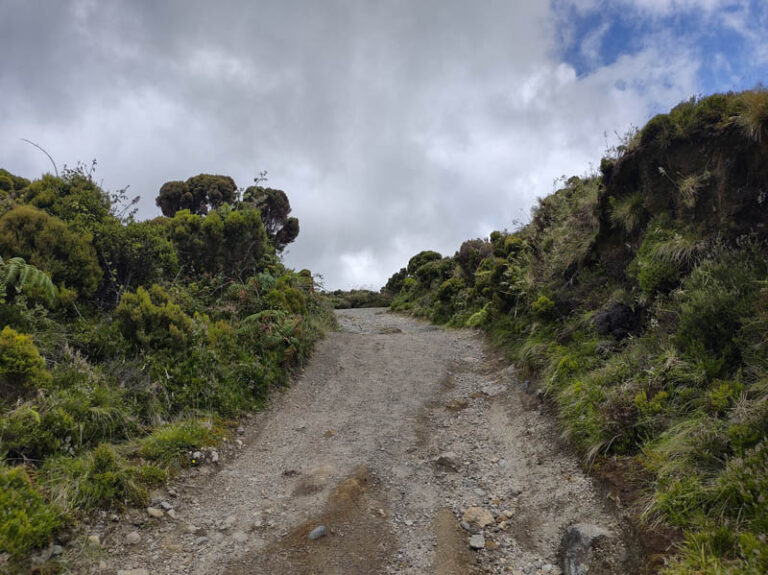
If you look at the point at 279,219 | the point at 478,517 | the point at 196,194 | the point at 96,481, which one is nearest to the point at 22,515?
the point at 96,481

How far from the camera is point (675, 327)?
6.00m

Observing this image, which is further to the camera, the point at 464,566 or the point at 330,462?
the point at 330,462

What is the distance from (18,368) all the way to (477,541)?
18.2 ft

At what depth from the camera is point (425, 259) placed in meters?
27.6

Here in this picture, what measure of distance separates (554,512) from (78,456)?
5.29 metres

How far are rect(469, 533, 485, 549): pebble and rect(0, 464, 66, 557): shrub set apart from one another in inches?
154

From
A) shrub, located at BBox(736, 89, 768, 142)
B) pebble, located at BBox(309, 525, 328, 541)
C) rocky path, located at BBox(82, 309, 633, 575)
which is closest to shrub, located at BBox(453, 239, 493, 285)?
rocky path, located at BBox(82, 309, 633, 575)

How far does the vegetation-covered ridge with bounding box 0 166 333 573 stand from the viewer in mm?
4590

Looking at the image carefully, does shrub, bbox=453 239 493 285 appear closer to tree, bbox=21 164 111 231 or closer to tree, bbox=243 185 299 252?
tree, bbox=243 185 299 252

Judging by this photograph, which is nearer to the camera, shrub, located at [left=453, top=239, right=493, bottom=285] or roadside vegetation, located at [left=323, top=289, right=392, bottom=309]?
shrub, located at [left=453, top=239, right=493, bottom=285]

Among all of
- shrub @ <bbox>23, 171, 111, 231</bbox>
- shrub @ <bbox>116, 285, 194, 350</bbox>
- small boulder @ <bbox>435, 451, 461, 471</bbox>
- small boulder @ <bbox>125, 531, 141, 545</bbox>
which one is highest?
shrub @ <bbox>23, 171, 111, 231</bbox>

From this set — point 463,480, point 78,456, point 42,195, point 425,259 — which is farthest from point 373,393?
point 425,259

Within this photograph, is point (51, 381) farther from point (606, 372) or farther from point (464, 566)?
point (606, 372)

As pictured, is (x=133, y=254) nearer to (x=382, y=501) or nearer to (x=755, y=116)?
(x=382, y=501)
